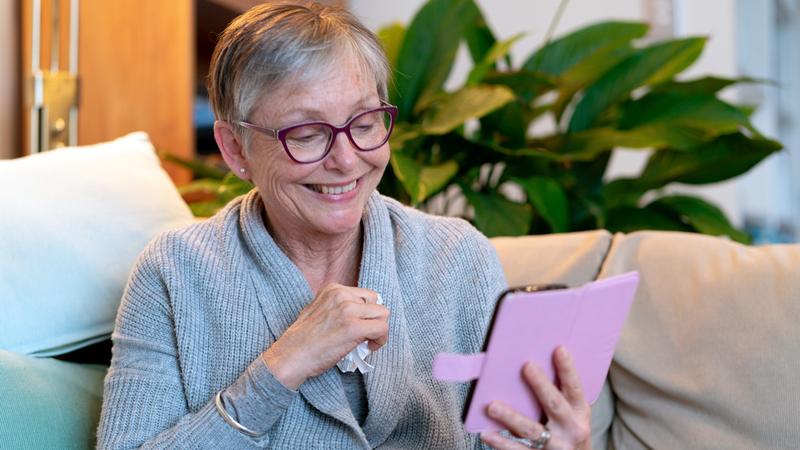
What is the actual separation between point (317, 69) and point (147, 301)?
39cm

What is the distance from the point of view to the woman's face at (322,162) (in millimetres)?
1171

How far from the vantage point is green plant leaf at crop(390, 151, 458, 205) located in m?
1.91

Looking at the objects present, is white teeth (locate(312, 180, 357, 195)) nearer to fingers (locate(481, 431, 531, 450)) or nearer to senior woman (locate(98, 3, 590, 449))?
senior woman (locate(98, 3, 590, 449))

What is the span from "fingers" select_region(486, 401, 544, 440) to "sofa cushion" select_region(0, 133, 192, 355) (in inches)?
29.2

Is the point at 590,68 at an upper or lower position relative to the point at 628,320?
upper

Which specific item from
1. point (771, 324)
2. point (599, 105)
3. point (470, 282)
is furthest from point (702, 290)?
point (599, 105)

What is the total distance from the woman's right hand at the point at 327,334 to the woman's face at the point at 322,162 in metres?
0.13

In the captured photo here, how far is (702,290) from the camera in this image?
57.1 inches

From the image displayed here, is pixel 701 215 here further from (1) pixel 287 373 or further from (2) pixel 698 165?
A: (1) pixel 287 373

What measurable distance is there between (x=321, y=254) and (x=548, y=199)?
87cm

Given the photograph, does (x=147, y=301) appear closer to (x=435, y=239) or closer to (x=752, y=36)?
(x=435, y=239)

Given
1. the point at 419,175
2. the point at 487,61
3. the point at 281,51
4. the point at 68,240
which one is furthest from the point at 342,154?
the point at 487,61

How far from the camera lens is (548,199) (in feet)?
6.78

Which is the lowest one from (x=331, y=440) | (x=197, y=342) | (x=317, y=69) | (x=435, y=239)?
(x=331, y=440)
